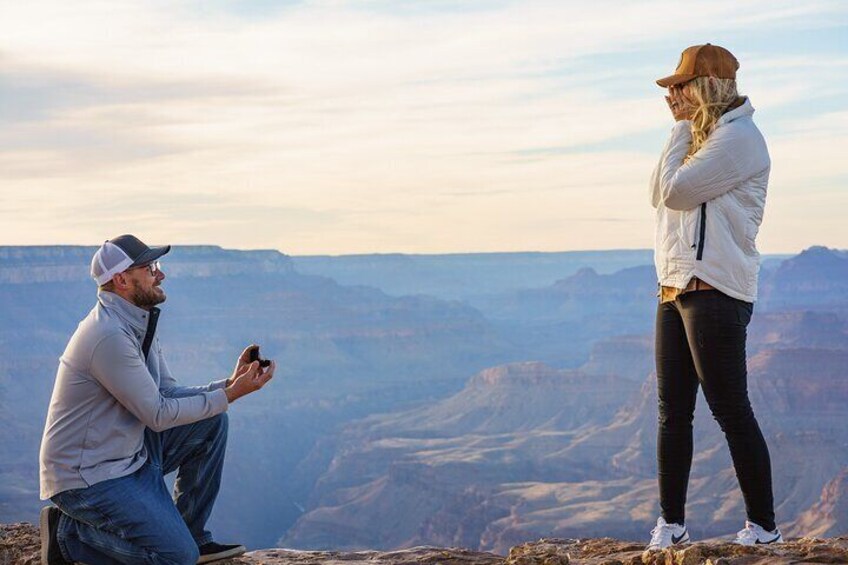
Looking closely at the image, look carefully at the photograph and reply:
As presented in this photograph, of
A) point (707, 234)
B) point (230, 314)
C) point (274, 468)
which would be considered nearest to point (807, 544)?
point (707, 234)

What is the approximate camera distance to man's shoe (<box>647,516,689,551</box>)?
462cm

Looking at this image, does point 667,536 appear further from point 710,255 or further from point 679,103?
point 679,103

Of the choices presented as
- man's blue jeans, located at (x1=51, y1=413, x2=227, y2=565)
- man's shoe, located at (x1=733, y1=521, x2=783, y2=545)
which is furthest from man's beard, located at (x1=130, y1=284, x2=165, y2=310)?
man's shoe, located at (x1=733, y1=521, x2=783, y2=545)

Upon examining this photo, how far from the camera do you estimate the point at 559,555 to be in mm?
4762

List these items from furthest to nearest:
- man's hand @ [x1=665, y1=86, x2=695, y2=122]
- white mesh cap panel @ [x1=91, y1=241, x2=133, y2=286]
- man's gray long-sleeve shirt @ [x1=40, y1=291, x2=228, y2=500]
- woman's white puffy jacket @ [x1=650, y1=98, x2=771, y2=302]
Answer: man's hand @ [x1=665, y1=86, x2=695, y2=122] < woman's white puffy jacket @ [x1=650, y1=98, x2=771, y2=302] < white mesh cap panel @ [x1=91, y1=241, x2=133, y2=286] < man's gray long-sleeve shirt @ [x1=40, y1=291, x2=228, y2=500]

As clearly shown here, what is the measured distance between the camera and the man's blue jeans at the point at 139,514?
420cm

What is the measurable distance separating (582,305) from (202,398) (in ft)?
581

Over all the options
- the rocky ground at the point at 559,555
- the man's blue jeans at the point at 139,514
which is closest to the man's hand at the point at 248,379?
the man's blue jeans at the point at 139,514

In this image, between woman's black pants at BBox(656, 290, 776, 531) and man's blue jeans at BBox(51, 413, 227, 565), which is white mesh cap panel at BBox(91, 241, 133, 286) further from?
woman's black pants at BBox(656, 290, 776, 531)

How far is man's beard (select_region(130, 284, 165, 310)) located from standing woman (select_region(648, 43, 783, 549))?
1.90 m

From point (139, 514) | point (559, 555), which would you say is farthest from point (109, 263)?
point (559, 555)

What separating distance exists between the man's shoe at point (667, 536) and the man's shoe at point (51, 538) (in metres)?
2.29

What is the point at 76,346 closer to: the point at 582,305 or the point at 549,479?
the point at 549,479

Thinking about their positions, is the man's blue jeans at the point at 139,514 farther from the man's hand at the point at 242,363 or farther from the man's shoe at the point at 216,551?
the man's hand at the point at 242,363
